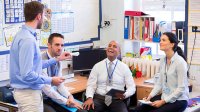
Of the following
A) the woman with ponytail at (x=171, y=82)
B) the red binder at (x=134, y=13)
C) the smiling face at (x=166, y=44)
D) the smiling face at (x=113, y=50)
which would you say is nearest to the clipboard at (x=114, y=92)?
the woman with ponytail at (x=171, y=82)

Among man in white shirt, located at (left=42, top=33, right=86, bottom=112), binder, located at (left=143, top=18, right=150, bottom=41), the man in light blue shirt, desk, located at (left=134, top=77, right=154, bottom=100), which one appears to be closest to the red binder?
binder, located at (left=143, top=18, right=150, bottom=41)

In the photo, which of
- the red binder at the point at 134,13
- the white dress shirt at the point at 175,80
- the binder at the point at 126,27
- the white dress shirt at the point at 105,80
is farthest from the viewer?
the binder at the point at 126,27

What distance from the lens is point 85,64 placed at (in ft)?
16.6

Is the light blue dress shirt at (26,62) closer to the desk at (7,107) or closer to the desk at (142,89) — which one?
the desk at (7,107)

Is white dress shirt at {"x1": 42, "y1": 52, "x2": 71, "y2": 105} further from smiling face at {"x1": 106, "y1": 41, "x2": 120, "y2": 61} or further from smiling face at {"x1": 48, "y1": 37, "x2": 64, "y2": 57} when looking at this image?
smiling face at {"x1": 106, "y1": 41, "x2": 120, "y2": 61}

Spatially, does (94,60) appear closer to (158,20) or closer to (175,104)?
(158,20)

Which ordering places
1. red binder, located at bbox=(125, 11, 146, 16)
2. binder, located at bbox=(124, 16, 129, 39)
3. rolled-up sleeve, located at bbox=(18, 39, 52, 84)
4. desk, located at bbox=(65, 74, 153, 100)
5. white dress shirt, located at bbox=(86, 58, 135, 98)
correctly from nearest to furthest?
1. rolled-up sleeve, located at bbox=(18, 39, 52, 84)
2. white dress shirt, located at bbox=(86, 58, 135, 98)
3. desk, located at bbox=(65, 74, 153, 100)
4. red binder, located at bbox=(125, 11, 146, 16)
5. binder, located at bbox=(124, 16, 129, 39)

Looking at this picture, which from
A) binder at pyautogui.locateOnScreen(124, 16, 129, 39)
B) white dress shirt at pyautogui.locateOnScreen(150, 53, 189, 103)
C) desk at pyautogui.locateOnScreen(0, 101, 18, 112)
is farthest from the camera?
binder at pyautogui.locateOnScreen(124, 16, 129, 39)

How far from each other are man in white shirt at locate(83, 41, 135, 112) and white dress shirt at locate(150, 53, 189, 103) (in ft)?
1.39

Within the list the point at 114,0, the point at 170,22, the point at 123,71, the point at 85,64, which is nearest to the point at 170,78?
the point at 123,71

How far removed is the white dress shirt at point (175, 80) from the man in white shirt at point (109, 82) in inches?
16.7

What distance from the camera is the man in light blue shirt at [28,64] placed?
2.87 metres

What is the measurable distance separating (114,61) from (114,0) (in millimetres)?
1376

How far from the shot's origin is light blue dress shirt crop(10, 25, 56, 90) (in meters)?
2.87
